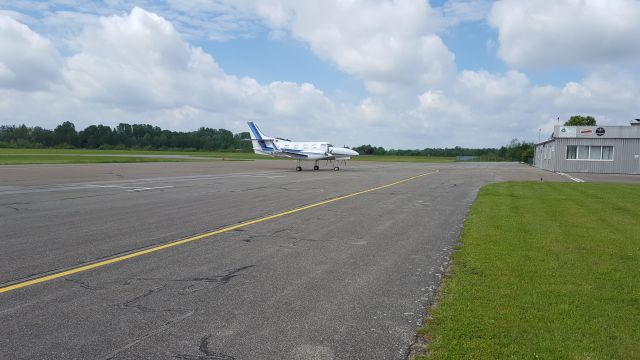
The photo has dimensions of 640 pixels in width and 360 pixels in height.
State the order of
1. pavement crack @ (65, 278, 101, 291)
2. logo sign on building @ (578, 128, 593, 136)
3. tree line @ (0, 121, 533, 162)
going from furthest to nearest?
tree line @ (0, 121, 533, 162) < logo sign on building @ (578, 128, 593, 136) < pavement crack @ (65, 278, 101, 291)

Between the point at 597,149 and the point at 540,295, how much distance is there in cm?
4647

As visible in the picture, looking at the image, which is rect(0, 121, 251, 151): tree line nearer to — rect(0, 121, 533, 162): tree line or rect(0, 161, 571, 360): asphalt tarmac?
rect(0, 121, 533, 162): tree line

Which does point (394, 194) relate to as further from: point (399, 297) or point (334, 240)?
point (399, 297)

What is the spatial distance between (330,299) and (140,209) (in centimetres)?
989

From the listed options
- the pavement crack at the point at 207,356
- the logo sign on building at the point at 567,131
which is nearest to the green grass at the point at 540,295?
the pavement crack at the point at 207,356

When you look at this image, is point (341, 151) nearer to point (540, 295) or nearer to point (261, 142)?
point (261, 142)

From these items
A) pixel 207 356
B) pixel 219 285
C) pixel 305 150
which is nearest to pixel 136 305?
pixel 219 285

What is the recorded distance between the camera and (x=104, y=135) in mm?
147250

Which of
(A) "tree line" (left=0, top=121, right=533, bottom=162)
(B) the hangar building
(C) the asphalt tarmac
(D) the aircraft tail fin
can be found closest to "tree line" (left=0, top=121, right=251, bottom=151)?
(A) "tree line" (left=0, top=121, right=533, bottom=162)

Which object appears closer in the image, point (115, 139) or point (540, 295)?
point (540, 295)

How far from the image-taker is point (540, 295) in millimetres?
5723

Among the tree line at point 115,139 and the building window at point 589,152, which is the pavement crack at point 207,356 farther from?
the tree line at point 115,139

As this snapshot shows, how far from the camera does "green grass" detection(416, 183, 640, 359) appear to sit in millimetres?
4254

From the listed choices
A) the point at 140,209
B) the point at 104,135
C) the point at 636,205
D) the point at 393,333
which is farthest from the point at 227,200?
the point at 104,135
